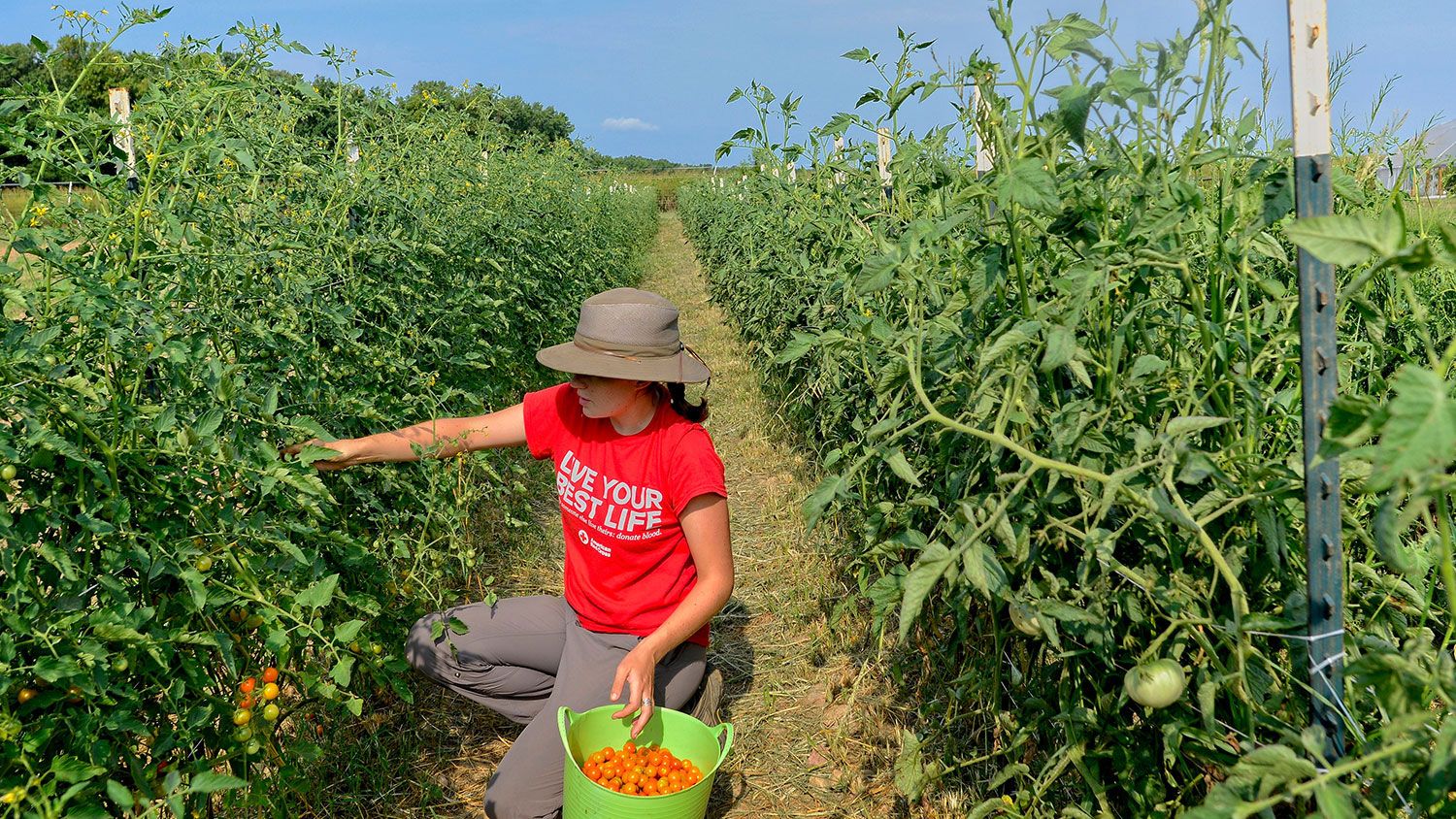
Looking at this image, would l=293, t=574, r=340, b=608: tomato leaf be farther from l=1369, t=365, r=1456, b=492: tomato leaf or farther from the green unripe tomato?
l=1369, t=365, r=1456, b=492: tomato leaf

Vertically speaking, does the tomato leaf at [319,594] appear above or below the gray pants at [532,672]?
above

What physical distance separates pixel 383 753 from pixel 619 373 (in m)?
1.20

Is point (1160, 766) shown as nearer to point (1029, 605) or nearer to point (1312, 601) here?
point (1029, 605)

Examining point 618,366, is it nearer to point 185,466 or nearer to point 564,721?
point 564,721

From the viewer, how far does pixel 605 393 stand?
7.59ft

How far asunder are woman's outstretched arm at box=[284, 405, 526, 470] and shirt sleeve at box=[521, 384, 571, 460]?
28 millimetres

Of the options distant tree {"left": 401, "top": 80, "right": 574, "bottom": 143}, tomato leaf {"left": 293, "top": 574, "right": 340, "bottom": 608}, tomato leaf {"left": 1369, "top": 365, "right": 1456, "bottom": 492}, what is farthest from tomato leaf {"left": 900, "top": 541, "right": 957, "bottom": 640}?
distant tree {"left": 401, "top": 80, "right": 574, "bottom": 143}

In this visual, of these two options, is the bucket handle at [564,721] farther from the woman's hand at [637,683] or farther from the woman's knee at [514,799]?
the woman's knee at [514,799]

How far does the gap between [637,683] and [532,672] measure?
1.91ft

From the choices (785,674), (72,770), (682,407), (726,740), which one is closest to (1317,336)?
(726,740)

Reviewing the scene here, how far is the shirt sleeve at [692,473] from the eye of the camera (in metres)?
2.30

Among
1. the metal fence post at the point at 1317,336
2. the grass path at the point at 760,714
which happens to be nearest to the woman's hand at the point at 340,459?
the grass path at the point at 760,714

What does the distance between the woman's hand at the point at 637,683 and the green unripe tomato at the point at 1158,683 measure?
1.18 meters

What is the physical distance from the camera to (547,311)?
18.7ft
